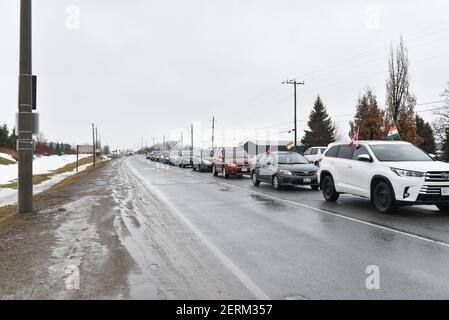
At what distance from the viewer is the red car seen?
75.0 feet

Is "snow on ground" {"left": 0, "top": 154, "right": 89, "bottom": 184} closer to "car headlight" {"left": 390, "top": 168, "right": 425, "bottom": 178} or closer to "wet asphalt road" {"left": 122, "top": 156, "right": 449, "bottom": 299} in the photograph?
"wet asphalt road" {"left": 122, "top": 156, "right": 449, "bottom": 299}

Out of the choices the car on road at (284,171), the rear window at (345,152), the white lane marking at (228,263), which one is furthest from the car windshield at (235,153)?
the white lane marking at (228,263)

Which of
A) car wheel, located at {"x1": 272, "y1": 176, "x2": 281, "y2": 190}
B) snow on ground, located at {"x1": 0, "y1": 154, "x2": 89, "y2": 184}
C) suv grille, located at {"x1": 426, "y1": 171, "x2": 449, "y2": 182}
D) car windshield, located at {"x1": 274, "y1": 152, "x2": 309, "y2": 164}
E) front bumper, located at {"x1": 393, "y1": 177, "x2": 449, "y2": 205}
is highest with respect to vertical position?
car windshield, located at {"x1": 274, "y1": 152, "x2": 309, "y2": 164}

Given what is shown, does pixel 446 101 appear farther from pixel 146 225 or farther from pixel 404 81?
pixel 146 225

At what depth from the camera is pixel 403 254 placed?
5.99 meters

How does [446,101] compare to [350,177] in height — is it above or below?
above

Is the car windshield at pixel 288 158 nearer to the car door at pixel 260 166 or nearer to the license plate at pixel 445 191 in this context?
the car door at pixel 260 166

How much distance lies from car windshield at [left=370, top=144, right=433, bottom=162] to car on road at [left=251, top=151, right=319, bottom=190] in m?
5.11

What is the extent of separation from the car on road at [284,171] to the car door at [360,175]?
454 centimetres

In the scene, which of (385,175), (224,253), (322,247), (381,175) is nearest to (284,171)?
(381,175)

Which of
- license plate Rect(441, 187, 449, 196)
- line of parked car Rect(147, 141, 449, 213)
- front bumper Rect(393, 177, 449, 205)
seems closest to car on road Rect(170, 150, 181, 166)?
line of parked car Rect(147, 141, 449, 213)

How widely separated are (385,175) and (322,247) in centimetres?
399

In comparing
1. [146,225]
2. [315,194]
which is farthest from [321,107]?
[146,225]
